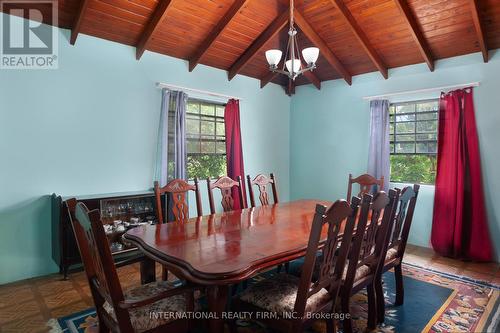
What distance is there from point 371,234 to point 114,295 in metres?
1.52

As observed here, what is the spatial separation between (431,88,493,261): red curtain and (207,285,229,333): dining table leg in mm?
3327

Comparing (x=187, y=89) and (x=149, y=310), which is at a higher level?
(x=187, y=89)

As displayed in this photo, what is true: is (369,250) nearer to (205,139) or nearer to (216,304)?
(216,304)

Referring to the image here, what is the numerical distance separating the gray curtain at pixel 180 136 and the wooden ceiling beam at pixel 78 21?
1.19 metres

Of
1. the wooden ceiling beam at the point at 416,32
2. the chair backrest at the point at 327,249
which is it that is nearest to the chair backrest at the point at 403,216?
the chair backrest at the point at 327,249

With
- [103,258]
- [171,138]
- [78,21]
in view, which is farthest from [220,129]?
[103,258]

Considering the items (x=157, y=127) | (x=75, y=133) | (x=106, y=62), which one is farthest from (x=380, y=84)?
(x=75, y=133)

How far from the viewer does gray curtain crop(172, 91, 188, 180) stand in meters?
3.81

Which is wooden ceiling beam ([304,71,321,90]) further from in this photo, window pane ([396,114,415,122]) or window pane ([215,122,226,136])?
window pane ([215,122,226,136])

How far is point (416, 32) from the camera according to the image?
335 cm

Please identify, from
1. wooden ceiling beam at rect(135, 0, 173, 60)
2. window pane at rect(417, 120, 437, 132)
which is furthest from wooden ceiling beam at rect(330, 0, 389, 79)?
wooden ceiling beam at rect(135, 0, 173, 60)

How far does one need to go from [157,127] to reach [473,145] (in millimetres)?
3830

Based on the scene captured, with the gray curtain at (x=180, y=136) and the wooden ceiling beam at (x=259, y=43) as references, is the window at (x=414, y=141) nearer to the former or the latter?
the wooden ceiling beam at (x=259, y=43)

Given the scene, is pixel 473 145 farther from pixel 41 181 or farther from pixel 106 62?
pixel 41 181
